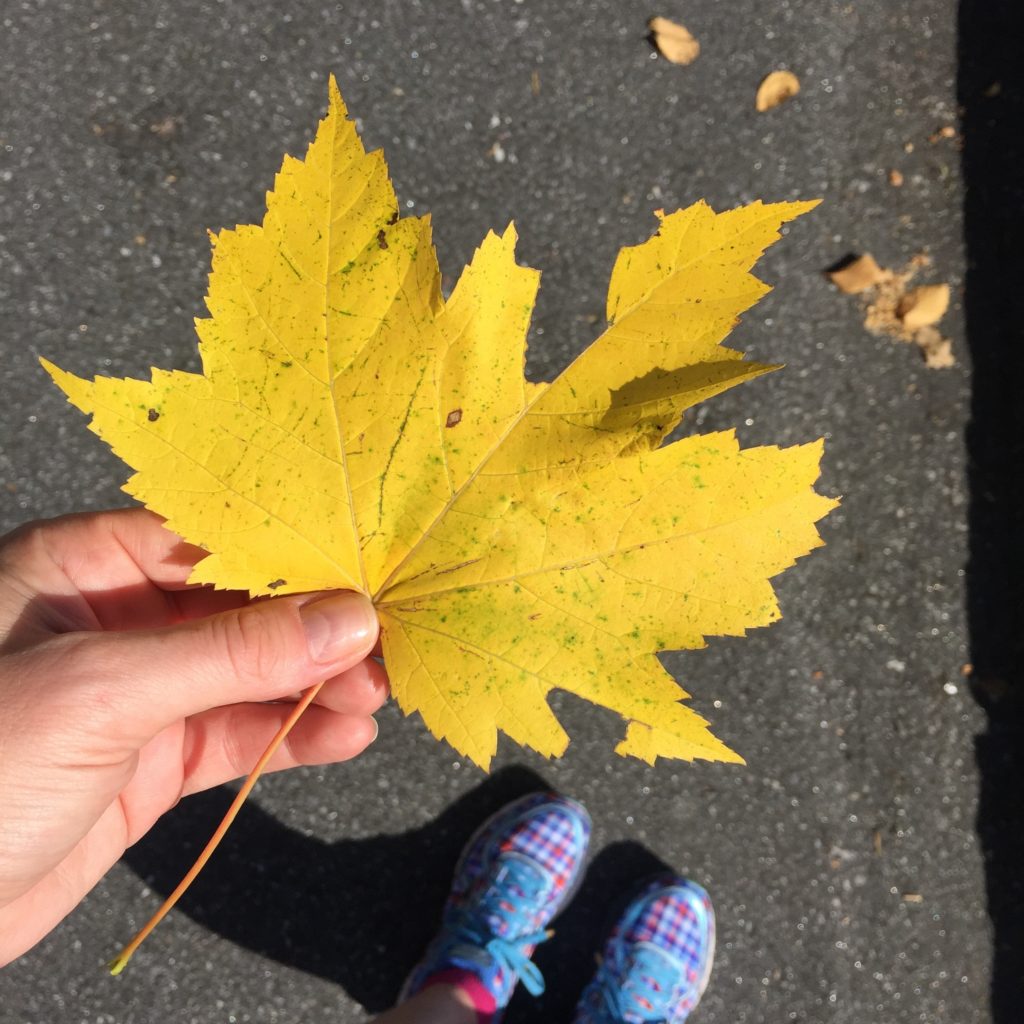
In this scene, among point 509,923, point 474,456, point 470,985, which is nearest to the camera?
point 474,456

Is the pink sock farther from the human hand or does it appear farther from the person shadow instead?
the human hand

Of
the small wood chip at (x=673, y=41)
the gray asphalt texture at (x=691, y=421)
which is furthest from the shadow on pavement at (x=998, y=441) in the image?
the small wood chip at (x=673, y=41)

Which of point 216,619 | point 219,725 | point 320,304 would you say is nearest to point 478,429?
point 320,304

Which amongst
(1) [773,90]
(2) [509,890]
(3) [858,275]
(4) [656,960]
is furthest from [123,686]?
(1) [773,90]

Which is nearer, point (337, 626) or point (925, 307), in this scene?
point (337, 626)

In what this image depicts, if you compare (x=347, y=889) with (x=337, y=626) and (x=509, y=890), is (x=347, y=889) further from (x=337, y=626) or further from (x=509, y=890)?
(x=337, y=626)
